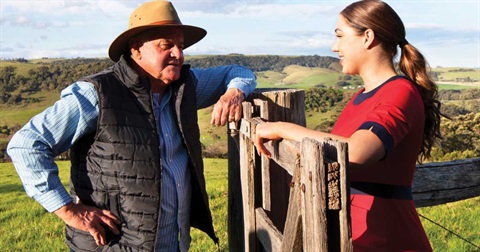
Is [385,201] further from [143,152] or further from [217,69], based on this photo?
[217,69]

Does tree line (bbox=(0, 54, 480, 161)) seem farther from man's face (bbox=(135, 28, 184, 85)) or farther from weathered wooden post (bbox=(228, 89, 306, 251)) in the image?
man's face (bbox=(135, 28, 184, 85))

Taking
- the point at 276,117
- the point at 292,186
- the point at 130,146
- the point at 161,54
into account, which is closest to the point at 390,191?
the point at 292,186

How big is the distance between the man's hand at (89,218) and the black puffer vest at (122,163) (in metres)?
0.05

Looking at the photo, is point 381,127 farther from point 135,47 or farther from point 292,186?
point 135,47

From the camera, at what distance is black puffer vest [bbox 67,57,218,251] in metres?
3.19

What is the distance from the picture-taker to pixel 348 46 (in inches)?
112

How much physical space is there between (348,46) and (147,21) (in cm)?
135

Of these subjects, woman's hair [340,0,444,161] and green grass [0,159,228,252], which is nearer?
woman's hair [340,0,444,161]

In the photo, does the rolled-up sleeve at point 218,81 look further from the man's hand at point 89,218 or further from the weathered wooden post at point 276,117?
the man's hand at point 89,218

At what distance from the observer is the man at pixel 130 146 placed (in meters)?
3.17

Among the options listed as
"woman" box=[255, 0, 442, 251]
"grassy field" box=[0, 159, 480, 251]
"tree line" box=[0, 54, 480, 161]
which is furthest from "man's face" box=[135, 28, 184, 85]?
"tree line" box=[0, 54, 480, 161]

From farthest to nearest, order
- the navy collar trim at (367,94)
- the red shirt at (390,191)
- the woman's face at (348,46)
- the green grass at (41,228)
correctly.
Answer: the green grass at (41,228)
the woman's face at (348,46)
the navy collar trim at (367,94)
the red shirt at (390,191)

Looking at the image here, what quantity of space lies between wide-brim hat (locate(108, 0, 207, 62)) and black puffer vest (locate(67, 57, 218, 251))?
196mm

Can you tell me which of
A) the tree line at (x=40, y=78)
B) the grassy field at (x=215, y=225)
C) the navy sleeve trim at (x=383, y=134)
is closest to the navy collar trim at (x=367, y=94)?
the navy sleeve trim at (x=383, y=134)
